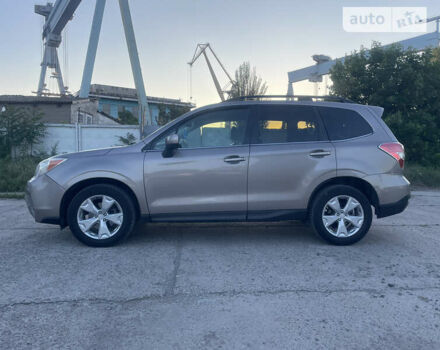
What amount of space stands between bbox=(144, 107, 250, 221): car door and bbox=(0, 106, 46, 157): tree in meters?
10.3

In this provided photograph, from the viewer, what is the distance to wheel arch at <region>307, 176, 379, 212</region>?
192 inches

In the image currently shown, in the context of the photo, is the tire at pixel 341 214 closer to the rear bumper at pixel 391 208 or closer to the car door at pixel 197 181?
the rear bumper at pixel 391 208

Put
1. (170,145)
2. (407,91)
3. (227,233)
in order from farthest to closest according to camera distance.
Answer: (407,91), (227,233), (170,145)

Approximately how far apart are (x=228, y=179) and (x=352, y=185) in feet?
5.42

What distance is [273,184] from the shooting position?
15.8ft

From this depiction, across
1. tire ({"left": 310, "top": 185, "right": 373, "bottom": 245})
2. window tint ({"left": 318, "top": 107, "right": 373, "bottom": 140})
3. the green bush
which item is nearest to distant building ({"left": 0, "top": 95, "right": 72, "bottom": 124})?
the green bush

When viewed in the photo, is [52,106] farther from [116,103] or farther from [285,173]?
[116,103]

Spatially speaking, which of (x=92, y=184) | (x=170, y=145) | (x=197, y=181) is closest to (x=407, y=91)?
(x=197, y=181)

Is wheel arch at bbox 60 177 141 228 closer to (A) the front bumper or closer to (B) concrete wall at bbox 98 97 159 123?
(A) the front bumper

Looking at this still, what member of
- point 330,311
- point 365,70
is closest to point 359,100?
point 365,70

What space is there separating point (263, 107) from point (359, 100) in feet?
36.0

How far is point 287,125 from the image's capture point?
4988mm

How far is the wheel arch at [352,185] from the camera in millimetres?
4867

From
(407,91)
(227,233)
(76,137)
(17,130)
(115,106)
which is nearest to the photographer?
(227,233)
